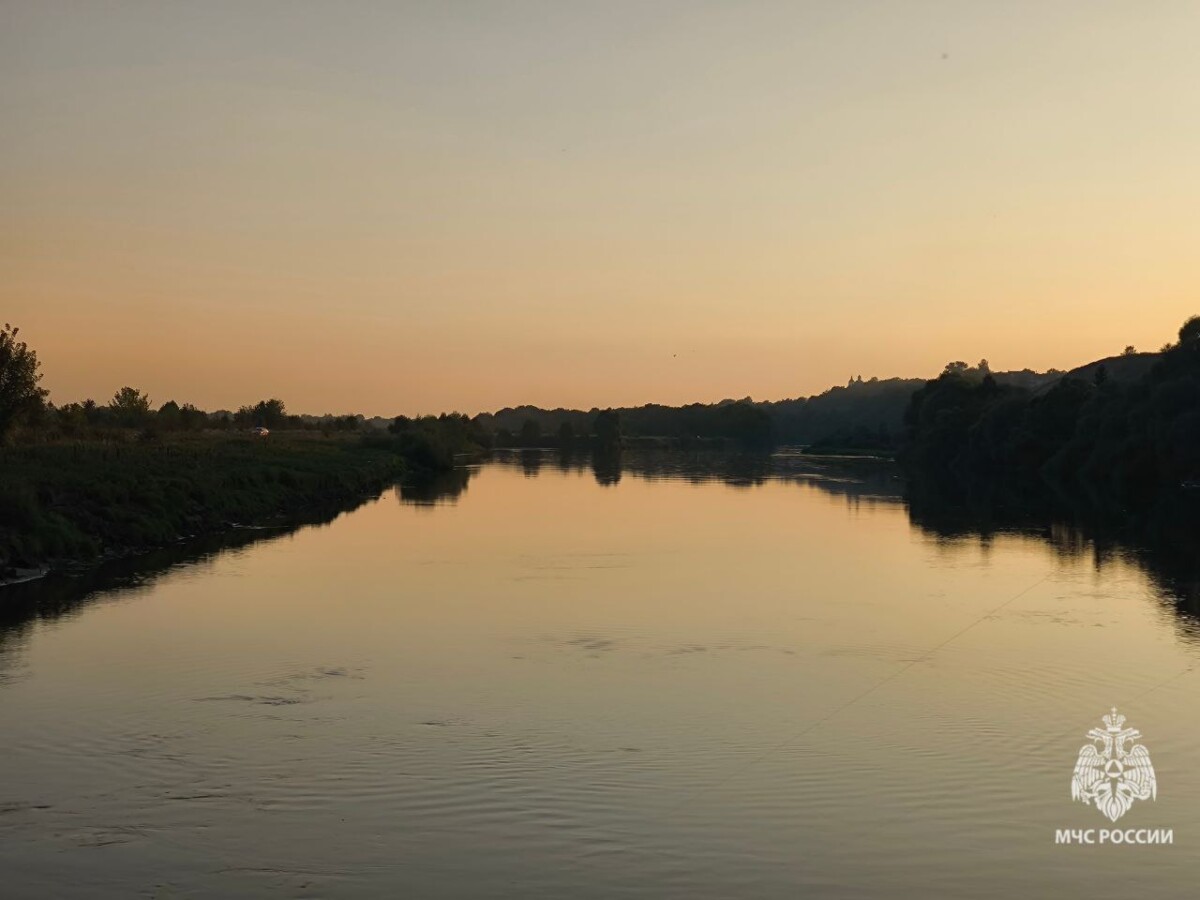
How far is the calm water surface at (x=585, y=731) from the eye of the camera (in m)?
9.11

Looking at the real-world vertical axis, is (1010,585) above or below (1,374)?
below

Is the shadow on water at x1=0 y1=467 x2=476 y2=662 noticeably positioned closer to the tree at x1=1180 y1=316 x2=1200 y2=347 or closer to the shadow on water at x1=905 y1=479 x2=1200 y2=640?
the shadow on water at x1=905 y1=479 x2=1200 y2=640

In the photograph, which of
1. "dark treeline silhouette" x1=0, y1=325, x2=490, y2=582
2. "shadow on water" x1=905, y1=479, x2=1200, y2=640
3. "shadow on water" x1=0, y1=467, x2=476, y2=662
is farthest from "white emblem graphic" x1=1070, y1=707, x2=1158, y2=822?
"dark treeline silhouette" x1=0, y1=325, x2=490, y2=582

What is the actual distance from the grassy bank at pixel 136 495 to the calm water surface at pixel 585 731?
2805 millimetres

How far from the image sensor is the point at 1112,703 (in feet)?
49.0

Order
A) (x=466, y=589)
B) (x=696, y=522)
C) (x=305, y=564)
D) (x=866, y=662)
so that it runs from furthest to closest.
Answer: (x=696, y=522), (x=305, y=564), (x=466, y=589), (x=866, y=662)

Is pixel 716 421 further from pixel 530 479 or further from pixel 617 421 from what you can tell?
pixel 530 479

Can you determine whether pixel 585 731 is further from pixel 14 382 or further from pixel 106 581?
pixel 14 382

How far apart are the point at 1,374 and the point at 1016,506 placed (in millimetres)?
38146

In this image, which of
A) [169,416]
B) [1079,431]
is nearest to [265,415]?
[169,416]

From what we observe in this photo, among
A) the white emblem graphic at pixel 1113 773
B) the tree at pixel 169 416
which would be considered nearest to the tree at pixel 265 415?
the tree at pixel 169 416

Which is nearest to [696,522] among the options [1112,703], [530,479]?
[1112,703]

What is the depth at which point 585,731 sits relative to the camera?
13070mm

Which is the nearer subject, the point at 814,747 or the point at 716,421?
the point at 814,747
